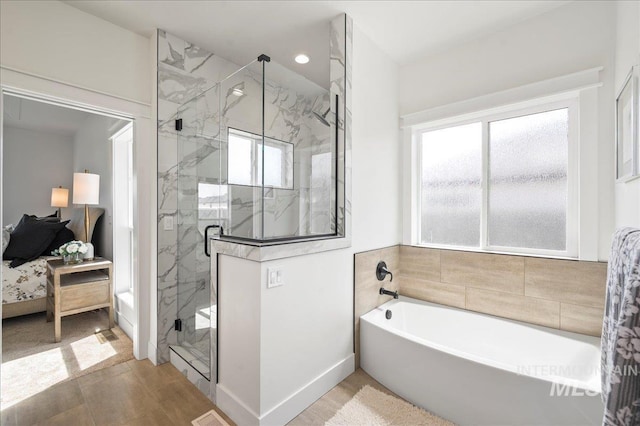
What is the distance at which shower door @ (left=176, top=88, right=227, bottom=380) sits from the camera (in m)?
2.21

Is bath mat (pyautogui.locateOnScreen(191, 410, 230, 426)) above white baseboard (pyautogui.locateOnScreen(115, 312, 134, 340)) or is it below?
below

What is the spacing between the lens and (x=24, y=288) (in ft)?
9.89

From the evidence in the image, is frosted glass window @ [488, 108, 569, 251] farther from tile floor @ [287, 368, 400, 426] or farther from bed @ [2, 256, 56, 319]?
bed @ [2, 256, 56, 319]

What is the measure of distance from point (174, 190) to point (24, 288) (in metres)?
2.20

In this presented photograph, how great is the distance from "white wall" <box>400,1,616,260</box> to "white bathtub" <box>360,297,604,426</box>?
751 mm

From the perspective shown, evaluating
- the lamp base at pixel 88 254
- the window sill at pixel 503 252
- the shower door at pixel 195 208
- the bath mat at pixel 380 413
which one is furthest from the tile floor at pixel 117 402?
the window sill at pixel 503 252

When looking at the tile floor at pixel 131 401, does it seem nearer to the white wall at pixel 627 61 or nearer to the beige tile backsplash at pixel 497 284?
the beige tile backsplash at pixel 497 284

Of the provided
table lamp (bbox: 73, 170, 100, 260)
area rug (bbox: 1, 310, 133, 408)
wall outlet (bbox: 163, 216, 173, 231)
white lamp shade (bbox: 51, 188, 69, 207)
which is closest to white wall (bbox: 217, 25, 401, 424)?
wall outlet (bbox: 163, 216, 173, 231)

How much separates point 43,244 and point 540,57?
5.27 metres

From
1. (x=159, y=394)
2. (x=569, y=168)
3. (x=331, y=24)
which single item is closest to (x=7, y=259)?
(x=159, y=394)

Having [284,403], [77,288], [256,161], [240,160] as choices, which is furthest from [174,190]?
[284,403]

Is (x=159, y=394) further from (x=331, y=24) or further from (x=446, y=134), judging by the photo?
(x=446, y=134)

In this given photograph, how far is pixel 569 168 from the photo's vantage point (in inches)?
82.3

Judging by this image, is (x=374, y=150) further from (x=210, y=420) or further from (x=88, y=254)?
(x=88, y=254)
